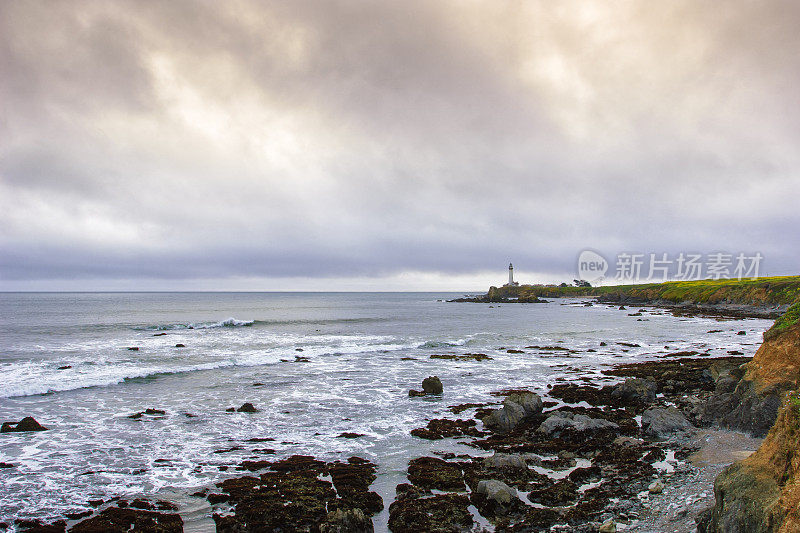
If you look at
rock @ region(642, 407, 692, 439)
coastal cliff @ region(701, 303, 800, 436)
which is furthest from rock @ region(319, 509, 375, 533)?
coastal cliff @ region(701, 303, 800, 436)

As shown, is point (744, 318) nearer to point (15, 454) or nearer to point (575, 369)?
point (575, 369)

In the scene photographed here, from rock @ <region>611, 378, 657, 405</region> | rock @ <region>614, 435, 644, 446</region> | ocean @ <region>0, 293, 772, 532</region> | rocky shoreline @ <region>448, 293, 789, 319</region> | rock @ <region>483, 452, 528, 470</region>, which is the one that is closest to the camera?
rock @ <region>483, 452, 528, 470</region>

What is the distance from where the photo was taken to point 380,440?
50.7 feet

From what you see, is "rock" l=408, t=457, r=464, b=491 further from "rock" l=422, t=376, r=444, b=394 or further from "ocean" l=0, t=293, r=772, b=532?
"rock" l=422, t=376, r=444, b=394

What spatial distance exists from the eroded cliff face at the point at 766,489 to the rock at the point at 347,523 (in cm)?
646

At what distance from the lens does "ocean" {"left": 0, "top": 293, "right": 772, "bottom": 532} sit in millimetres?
12336

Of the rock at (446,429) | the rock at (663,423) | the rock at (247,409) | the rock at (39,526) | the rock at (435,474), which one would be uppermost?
the rock at (663,423)

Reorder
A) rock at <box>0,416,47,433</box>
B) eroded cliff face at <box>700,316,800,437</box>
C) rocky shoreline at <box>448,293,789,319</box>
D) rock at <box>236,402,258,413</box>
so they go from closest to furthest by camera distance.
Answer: eroded cliff face at <box>700,316,800,437</box>
rock at <box>0,416,47,433</box>
rock at <box>236,402,258,413</box>
rocky shoreline at <box>448,293,789,319</box>

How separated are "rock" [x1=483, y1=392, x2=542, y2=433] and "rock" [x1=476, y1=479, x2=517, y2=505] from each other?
5863 mm

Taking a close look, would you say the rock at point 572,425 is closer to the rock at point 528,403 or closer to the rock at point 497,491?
the rock at point 528,403

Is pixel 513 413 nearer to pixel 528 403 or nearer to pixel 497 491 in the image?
pixel 528 403

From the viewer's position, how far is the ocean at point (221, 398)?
1234 centimetres

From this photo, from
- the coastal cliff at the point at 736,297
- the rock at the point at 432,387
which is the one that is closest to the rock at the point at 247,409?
the rock at the point at 432,387

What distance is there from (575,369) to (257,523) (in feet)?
83.1
